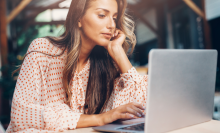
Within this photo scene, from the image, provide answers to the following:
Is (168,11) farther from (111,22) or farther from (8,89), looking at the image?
(111,22)

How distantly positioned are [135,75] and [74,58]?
313 mm

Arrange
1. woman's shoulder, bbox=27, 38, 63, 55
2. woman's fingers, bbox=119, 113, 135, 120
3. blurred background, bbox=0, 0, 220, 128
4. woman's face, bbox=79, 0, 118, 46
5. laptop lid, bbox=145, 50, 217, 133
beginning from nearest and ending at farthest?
laptop lid, bbox=145, 50, 217, 133 < woman's fingers, bbox=119, 113, 135, 120 < woman's shoulder, bbox=27, 38, 63, 55 < woman's face, bbox=79, 0, 118, 46 < blurred background, bbox=0, 0, 220, 128

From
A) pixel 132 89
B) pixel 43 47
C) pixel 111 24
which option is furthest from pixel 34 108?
pixel 111 24

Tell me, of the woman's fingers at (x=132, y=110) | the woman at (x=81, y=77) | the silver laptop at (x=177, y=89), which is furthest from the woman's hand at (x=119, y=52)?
the silver laptop at (x=177, y=89)

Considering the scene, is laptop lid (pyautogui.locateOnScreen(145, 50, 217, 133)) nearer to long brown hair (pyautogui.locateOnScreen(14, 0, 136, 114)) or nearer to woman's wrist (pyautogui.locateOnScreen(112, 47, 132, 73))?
woman's wrist (pyautogui.locateOnScreen(112, 47, 132, 73))

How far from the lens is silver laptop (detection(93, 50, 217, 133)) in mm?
491

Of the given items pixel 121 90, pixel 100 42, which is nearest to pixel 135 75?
pixel 121 90

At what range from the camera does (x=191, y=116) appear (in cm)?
60

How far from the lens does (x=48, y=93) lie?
957 mm

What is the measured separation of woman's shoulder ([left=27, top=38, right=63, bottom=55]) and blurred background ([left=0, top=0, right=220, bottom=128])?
1.92m

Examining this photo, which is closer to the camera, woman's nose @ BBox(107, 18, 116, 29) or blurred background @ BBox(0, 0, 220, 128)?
woman's nose @ BBox(107, 18, 116, 29)

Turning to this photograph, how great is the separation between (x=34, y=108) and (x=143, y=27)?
19.4 feet

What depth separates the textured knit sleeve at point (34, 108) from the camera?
0.77 m

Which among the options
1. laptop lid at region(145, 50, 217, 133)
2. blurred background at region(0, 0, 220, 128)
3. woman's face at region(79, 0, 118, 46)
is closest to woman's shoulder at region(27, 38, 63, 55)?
woman's face at region(79, 0, 118, 46)
